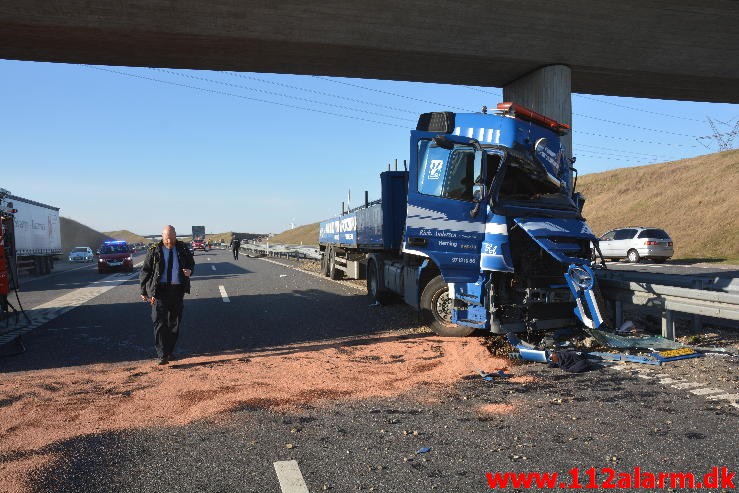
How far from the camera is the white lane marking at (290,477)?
10.4ft

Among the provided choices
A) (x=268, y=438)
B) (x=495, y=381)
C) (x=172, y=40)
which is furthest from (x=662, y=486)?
(x=172, y=40)

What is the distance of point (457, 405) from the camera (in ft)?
15.7

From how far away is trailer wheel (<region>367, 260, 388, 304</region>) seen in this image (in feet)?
38.6

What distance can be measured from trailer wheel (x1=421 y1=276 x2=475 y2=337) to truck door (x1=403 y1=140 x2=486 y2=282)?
679 millimetres

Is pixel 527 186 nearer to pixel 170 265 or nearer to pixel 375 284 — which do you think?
pixel 170 265

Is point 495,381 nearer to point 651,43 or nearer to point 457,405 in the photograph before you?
point 457,405

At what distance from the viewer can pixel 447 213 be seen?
7.53 metres

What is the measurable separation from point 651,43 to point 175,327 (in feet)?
52.3

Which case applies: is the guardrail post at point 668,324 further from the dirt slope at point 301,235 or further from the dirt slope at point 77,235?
the dirt slope at point 77,235

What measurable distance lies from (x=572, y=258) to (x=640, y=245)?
65.8ft

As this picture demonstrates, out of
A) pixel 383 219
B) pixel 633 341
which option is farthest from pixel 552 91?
pixel 633 341

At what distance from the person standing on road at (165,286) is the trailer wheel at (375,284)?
5510 mm

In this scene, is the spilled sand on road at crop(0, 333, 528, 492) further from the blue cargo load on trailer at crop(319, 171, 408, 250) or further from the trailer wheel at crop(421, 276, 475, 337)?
the blue cargo load on trailer at crop(319, 171, 408, 250)

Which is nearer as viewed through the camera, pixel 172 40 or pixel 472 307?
pixel 472 307
